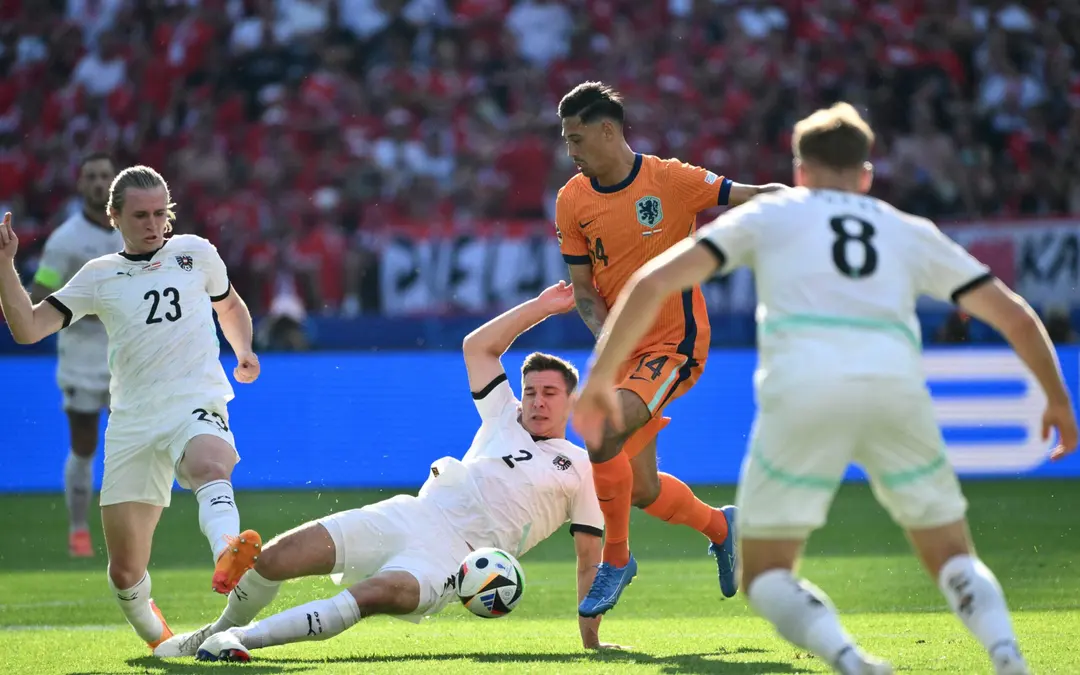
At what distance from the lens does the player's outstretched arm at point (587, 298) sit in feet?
21.5

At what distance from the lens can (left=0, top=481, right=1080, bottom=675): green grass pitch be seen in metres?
5.68

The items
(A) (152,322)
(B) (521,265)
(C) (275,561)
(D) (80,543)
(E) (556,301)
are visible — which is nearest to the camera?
(C) (275,561)

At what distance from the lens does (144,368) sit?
6.27 metres

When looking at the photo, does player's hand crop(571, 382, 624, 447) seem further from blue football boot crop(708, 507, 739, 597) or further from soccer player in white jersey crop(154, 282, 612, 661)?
blue football boot crop(708, 507, 739, 597)

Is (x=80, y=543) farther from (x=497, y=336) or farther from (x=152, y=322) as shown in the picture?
(x=497, y=336)

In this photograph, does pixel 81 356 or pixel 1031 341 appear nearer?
pixel 1031 341

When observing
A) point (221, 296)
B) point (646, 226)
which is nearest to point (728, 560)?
point (646, 226)

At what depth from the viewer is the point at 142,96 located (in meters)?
19.0

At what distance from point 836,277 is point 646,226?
2.60m

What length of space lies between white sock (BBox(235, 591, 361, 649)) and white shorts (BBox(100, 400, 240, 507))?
834mm

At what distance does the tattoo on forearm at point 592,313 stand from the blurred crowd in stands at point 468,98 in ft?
32.2

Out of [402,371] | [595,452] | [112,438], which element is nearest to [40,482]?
[402,371]

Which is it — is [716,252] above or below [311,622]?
above

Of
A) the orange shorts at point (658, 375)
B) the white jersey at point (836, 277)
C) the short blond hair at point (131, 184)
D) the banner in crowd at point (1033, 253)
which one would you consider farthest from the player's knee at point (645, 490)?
the banner in crowd at point (1033, 253)
